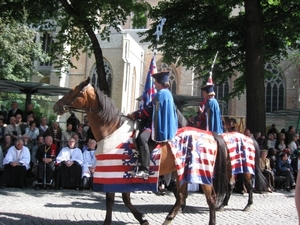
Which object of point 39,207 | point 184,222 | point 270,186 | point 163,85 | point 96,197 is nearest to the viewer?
point 163,85

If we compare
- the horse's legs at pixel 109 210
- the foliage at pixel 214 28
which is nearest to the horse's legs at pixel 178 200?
the horse's legs at pixel 109 210

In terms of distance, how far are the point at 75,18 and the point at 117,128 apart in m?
9.06

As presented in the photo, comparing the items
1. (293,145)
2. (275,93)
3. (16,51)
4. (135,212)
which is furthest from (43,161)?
(275,93)

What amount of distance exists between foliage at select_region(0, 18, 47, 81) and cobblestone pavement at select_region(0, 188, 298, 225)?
746 inches

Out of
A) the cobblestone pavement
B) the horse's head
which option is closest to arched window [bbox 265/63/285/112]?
the cobblestone pavement

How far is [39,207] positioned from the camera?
26.7 feet

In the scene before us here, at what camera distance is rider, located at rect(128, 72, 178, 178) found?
614cm

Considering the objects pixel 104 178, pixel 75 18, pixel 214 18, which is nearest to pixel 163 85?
pixel 104 178

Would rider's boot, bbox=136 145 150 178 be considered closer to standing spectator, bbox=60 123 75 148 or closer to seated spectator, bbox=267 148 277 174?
standing spectator, bbox=60 123 75 148

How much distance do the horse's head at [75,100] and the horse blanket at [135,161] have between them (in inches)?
30.1

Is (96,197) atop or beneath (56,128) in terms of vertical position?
beneath

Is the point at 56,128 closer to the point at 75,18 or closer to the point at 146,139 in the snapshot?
the point at 75,18

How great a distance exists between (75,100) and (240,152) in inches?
175

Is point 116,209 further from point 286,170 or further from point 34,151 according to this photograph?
point 286,170
